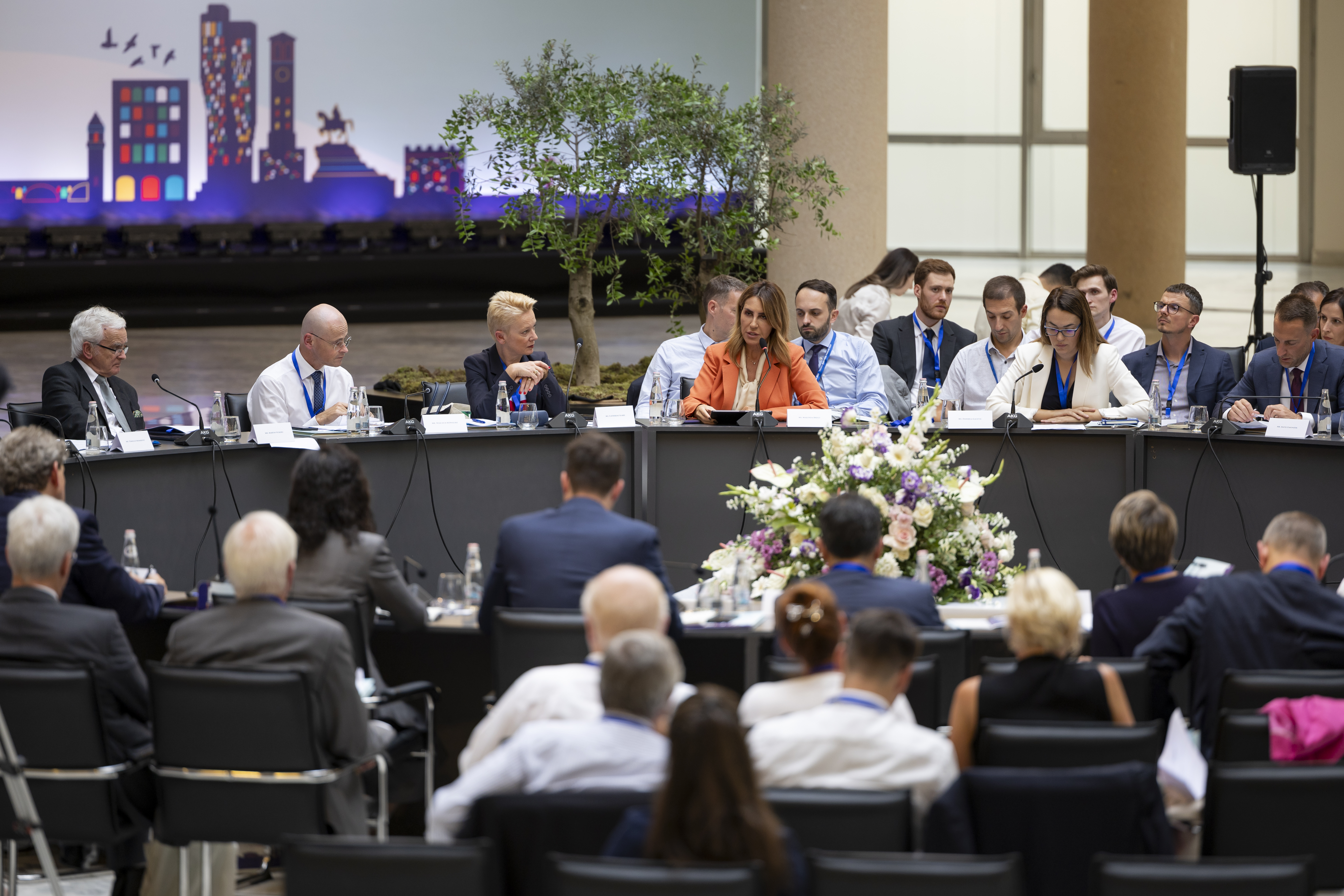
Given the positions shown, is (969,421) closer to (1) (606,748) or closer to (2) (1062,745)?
(2) (1062,745)

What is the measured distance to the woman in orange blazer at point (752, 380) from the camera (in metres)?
6.05

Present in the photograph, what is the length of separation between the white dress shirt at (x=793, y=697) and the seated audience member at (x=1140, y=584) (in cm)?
90

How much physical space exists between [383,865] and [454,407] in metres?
3.92

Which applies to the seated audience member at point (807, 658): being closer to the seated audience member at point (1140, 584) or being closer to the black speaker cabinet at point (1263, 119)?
the seated audience member at point (1140, 584)

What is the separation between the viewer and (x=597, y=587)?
280cm

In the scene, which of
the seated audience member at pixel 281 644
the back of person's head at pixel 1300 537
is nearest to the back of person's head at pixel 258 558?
the seated audience member at pixel 281 644

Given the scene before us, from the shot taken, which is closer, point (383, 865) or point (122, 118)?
point (383, 865)

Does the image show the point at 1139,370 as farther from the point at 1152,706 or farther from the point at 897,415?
the point at 1152,706

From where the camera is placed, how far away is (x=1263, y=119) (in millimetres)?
9461

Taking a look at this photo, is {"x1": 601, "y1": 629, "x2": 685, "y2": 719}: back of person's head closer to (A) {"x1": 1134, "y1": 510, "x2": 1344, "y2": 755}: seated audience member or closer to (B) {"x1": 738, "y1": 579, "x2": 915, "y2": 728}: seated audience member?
(B) {"x1": 738, "y1": 579, "x2": 915, "y2": 728}: seated audience member

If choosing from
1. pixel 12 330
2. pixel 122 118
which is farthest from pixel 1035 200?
pixel 12 330

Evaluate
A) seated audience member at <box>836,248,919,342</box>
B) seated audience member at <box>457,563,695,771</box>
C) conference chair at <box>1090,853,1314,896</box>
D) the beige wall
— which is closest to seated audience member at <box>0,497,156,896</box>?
seated audience member at <box>457,563,695,771</box>

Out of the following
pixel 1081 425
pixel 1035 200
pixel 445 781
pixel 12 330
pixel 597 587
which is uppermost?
pixel 1035 200

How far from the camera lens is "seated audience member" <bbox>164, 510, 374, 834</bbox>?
10.3 ft
